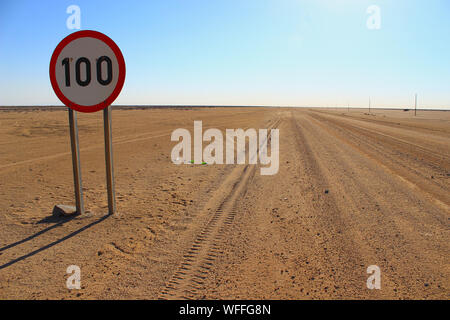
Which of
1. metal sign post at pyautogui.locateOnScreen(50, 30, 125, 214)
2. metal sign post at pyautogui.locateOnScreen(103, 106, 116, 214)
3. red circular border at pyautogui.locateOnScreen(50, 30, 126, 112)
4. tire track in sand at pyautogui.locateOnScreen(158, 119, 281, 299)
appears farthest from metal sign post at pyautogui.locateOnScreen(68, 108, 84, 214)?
tire track in sand at pyautogui.locateOnScreen(158, 119, 281, 299)

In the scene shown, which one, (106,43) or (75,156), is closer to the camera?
(106,43)

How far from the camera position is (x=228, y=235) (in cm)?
372

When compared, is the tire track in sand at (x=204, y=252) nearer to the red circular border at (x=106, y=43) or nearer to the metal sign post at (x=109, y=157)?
the metal sign post at (x=109, y=157)

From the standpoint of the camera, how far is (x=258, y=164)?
8422 mm

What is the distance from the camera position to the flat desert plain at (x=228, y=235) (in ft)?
8.69

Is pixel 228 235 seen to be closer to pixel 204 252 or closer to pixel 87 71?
pixel 204 252

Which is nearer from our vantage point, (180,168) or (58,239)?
(58,239)

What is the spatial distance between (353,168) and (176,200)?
518 centimetres

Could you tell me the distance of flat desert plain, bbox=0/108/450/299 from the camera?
8.69ft

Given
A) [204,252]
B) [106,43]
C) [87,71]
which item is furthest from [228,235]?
[106,43]

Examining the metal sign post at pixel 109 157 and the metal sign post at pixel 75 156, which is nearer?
the metal sign post at pixel 75 156

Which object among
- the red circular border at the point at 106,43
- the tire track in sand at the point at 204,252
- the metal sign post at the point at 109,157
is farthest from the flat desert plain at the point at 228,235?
the red circular border at the point at 106,43
